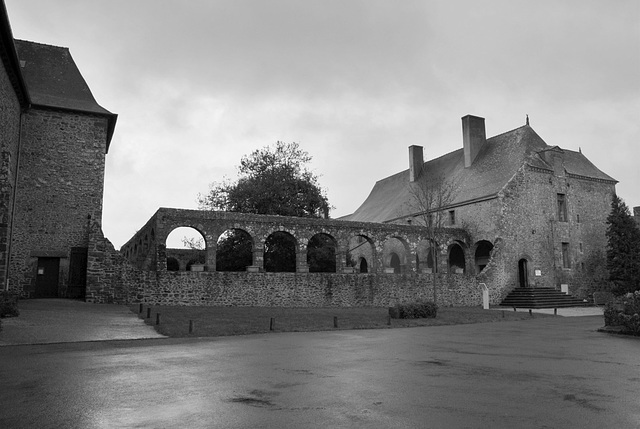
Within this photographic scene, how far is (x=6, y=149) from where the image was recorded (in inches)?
631

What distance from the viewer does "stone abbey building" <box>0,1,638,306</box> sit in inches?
821

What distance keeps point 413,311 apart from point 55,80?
20358 millimetres

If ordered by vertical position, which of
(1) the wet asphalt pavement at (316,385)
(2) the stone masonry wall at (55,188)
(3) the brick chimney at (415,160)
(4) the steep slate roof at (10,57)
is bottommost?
(1) the wet asphalt pavement at (316,385)

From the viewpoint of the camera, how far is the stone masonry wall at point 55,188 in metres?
21.5

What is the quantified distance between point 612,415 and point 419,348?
5.54 meters

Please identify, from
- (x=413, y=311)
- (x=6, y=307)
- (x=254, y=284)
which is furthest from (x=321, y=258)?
Answer: (x=6, y=307)

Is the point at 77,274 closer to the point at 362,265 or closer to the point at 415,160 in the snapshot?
the point at 362,265

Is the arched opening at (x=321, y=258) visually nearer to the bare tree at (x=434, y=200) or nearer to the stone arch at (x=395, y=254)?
the bare tree at (x=434, y=200)

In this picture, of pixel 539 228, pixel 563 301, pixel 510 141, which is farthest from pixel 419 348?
pixel 510 141

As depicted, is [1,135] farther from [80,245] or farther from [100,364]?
[100,364]

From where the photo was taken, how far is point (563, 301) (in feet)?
96.7

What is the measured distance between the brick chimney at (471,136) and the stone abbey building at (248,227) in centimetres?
8

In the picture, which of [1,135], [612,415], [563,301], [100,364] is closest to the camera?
[612,415]

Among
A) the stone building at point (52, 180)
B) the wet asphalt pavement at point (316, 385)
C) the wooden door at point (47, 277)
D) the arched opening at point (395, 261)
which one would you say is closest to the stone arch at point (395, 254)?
the arched opening at point (395, 261)
